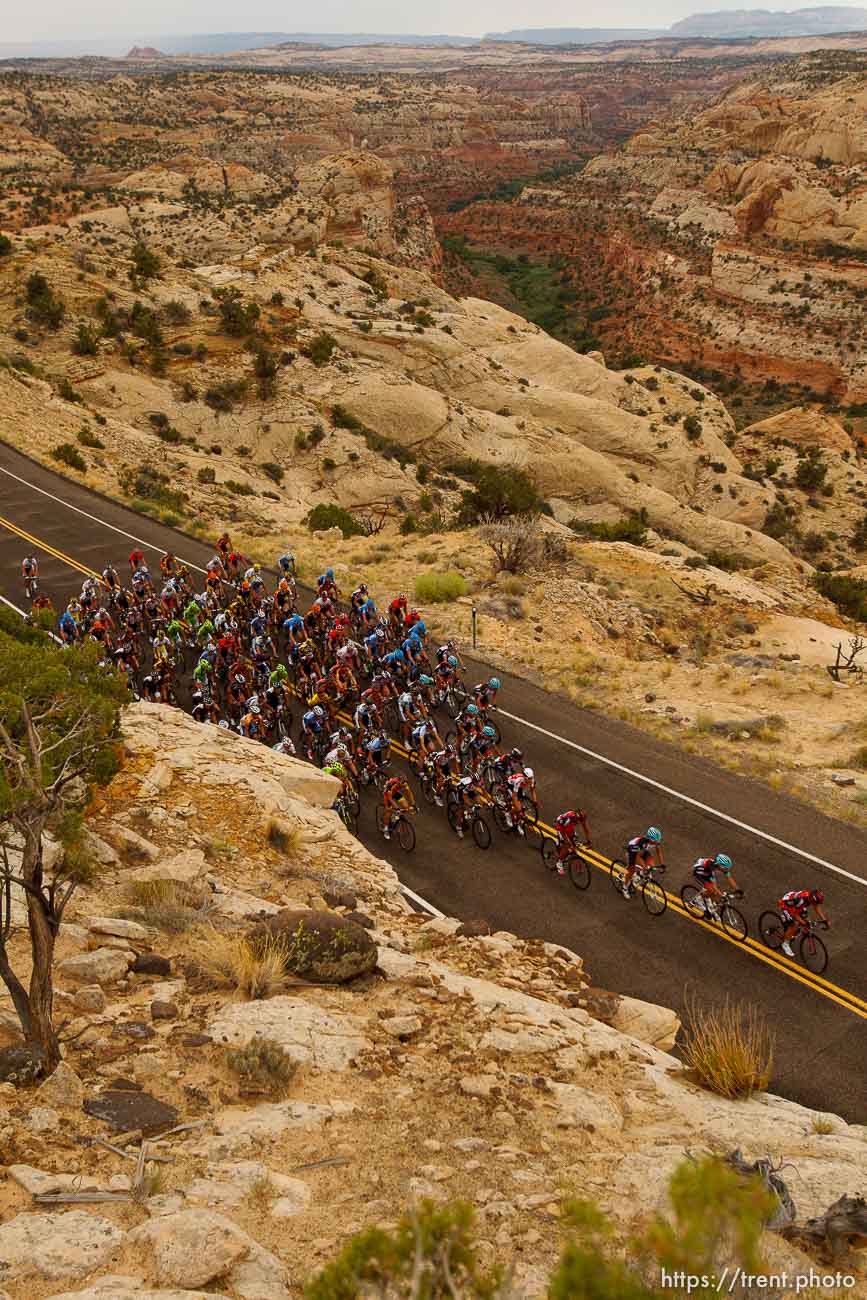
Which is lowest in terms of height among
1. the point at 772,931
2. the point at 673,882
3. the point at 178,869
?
the point at 673,882

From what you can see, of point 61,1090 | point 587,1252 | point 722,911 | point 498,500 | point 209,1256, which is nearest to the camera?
point 587,1252

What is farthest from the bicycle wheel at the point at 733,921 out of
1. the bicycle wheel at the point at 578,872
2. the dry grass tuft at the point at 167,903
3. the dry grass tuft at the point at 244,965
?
the dry grass tuft at the point at 167,903

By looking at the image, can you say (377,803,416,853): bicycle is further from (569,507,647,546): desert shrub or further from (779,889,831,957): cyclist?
(569,507,647,546): desert shrub

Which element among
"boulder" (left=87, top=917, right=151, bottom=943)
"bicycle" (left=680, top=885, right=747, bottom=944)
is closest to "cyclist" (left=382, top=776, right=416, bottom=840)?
"bicycle" (left=680, top=885, right=747, bottom=944)

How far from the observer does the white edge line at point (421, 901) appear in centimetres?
1597

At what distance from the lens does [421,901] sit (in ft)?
53.7

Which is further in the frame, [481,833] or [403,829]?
[481,833]

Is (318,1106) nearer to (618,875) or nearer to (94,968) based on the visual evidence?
(94,968)

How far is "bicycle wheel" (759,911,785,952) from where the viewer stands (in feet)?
48.6

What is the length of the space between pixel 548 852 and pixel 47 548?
2298 centimetres

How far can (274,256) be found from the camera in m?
63.4

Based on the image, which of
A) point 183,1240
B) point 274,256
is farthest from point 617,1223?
point 274,256

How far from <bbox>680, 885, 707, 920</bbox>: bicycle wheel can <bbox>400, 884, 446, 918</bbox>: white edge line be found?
4.06 metres

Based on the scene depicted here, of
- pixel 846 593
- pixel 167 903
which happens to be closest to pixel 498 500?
pixel 846 593
